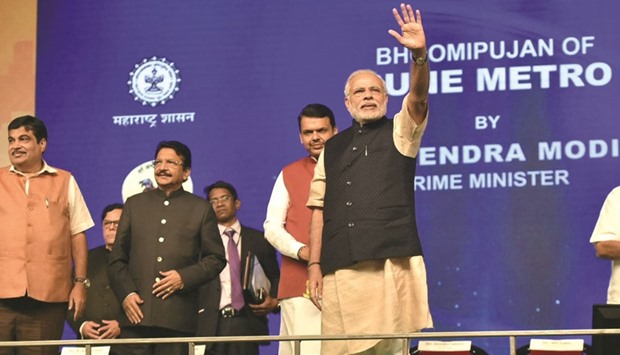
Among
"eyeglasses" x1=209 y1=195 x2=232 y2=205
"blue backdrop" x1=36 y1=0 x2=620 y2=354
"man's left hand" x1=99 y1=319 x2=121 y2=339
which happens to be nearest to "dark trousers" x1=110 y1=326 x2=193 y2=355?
"man's left hand" x1=99 y1=319 x2=121 y2=339

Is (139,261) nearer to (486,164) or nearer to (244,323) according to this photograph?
(244,323)

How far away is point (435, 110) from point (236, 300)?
1426mm

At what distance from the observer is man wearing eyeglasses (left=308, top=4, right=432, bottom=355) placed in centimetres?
406

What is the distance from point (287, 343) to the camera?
5047 millimetres

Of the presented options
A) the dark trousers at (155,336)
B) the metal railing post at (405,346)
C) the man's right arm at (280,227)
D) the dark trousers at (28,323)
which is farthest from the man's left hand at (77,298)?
the metal railing post at (405,346)

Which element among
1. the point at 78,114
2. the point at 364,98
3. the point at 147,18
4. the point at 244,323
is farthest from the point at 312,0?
the point at 364,98

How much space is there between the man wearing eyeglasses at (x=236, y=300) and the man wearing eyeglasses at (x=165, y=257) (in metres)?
0.70

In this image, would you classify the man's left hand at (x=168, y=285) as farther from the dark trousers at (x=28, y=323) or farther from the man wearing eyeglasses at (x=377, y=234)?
the man wearing eyeglasses at (x=377, y=234)

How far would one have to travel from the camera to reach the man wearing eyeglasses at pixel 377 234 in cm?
406

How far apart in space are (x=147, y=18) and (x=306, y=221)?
2144 millimetres

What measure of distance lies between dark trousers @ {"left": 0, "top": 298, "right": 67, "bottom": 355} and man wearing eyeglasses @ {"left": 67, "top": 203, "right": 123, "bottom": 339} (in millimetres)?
524

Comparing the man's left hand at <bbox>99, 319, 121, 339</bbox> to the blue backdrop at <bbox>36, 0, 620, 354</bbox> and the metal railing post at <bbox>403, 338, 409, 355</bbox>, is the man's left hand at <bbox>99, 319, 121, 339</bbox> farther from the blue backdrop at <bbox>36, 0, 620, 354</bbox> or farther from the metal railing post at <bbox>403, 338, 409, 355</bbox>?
the metal railing post at <bbox>403, 338, 409, 355</bbox>

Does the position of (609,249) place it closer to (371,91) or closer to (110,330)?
(371,91)

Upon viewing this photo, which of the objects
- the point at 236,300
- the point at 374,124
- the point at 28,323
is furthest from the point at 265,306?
the point at 374,124
